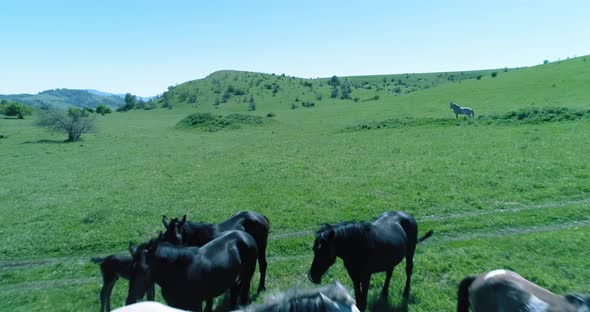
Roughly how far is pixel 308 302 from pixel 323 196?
13527 mm

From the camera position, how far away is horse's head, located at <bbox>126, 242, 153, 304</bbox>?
22.2 ft

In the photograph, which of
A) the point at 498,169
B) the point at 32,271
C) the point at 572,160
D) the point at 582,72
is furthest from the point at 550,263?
the point at 582,72

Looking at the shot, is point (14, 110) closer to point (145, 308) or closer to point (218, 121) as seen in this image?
point (218, 121)

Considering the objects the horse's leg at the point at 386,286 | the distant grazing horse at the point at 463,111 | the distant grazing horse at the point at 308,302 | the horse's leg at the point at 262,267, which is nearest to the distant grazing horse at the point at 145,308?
the distant grazing horse at the point at 308,302

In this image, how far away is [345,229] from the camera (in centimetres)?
748

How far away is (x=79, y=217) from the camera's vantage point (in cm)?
1648

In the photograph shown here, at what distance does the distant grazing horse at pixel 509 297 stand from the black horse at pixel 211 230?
528 centimetres

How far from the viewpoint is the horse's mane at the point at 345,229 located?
7289mm

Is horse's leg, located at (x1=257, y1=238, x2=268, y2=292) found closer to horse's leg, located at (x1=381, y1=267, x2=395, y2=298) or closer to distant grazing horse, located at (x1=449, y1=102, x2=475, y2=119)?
horse's leg, located at (x1=381, y1=267, x2=395, y2=298)

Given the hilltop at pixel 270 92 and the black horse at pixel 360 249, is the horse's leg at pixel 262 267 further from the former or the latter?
the hilltop at pixel 270 92

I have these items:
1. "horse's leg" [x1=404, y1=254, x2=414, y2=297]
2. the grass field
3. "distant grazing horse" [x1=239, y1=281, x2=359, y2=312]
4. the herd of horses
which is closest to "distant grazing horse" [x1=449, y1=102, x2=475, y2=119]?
the grass field

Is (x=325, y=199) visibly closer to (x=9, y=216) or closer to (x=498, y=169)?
(x=498, y=169)

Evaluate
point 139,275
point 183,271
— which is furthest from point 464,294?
point 139,275

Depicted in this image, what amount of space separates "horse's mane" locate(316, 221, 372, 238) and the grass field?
2103mm
